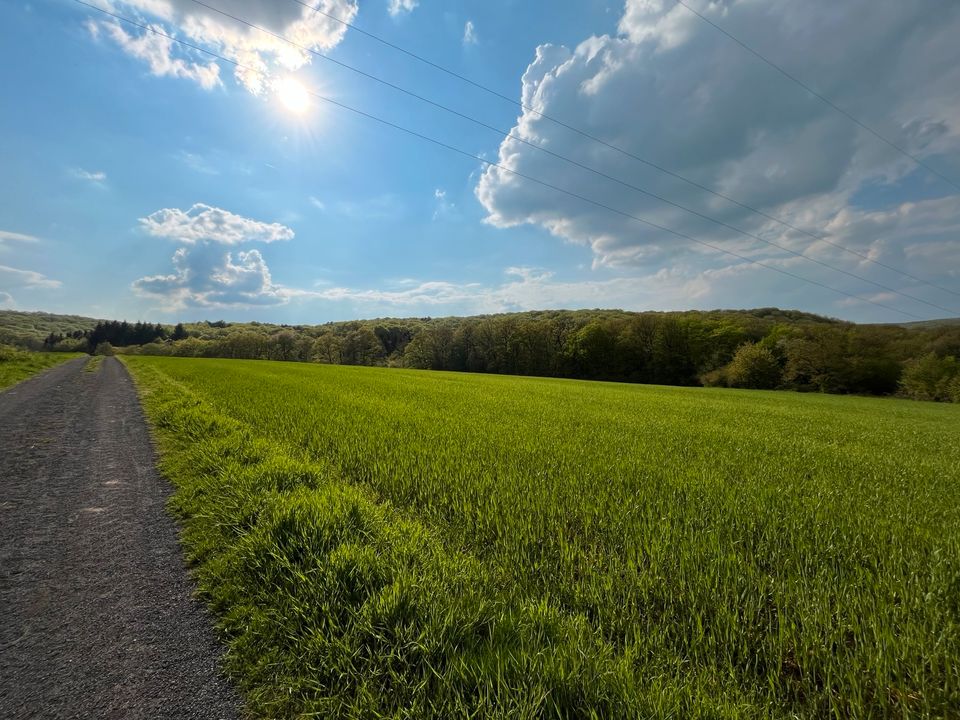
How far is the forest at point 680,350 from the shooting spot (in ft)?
171

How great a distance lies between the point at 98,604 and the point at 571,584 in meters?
3.81

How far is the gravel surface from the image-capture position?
224cm

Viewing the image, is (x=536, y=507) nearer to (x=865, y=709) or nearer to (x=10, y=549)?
(x=865, y=709)

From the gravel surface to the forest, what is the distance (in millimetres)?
67989

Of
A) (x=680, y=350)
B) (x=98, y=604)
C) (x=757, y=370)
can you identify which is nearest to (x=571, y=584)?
(x=98, y=604)

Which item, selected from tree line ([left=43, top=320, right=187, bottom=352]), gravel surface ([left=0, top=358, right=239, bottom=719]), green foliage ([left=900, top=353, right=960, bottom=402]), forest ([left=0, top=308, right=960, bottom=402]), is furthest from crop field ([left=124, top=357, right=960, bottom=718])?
tree line ([left=43, top=320, right=187, bottom=352])

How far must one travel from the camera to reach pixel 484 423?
1045 cm

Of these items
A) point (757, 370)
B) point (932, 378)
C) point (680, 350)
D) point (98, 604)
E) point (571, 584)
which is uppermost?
point (680, 350)

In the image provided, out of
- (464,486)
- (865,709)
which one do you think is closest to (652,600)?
(865,709)

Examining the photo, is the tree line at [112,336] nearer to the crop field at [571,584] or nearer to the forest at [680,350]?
the forest at [680,350]

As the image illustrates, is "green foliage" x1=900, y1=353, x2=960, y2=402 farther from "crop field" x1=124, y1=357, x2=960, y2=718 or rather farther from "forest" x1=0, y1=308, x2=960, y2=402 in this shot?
"crop field" x1=124, y1=357, x2=960, y2=718

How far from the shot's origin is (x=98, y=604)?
314cm

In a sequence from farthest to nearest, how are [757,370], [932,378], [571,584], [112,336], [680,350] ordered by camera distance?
[112,336]
[680,350]
[757,370]
[932,378]
[571,584]

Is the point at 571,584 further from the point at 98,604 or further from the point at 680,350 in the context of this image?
the point at 680,350
